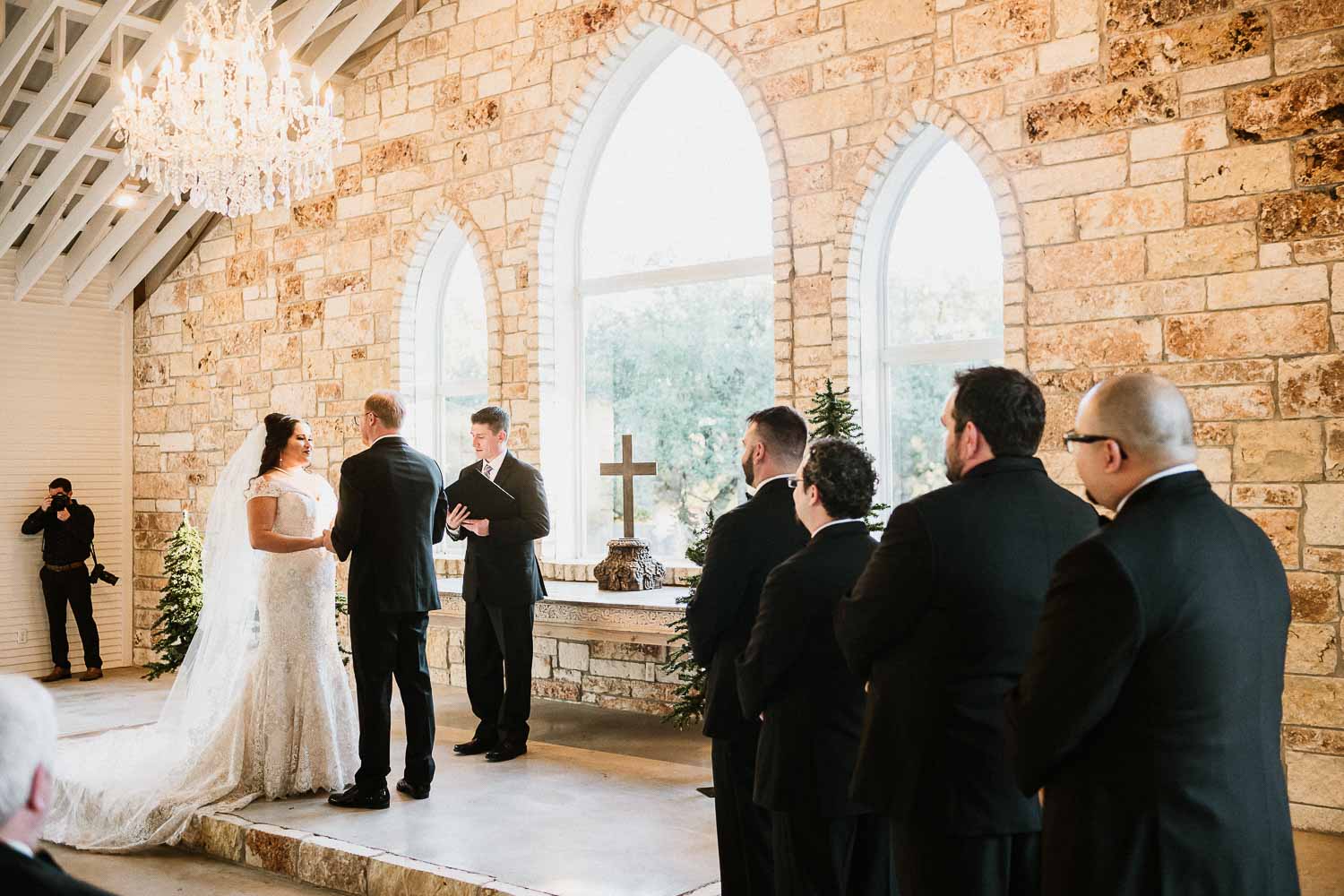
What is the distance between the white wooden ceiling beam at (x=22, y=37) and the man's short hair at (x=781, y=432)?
5.42 meters

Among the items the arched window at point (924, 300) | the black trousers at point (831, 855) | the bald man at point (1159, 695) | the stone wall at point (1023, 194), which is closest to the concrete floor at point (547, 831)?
the black trousers at point (831, 855)

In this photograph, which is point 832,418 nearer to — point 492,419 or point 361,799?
point 492,419

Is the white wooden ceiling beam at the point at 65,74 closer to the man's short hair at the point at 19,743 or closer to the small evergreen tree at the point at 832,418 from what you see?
the small evergreen tree at the point at 832,418

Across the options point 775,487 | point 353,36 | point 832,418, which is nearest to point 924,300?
point 832,418

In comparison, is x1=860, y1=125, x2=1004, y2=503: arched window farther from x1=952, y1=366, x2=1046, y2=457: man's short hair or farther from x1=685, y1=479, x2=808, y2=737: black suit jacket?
x1=952, y1=366, x2=1046, y2=457: man's short hair

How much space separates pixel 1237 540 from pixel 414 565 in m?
3.25

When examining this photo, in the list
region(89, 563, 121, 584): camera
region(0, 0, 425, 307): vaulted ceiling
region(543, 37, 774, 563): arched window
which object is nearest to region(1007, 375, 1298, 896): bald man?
region(543, 37, 774, 563): arched window

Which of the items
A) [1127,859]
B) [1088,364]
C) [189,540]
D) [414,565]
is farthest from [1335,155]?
[189,540]

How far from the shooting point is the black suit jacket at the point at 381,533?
4.36m

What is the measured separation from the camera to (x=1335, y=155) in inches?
169

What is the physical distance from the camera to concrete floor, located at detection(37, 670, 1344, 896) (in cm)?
372

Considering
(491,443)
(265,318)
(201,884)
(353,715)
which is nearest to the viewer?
(201,884)

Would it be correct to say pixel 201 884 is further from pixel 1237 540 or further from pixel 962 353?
pixel 962 353

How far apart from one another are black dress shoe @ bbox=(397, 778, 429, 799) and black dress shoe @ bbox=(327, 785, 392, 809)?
0.45ft
